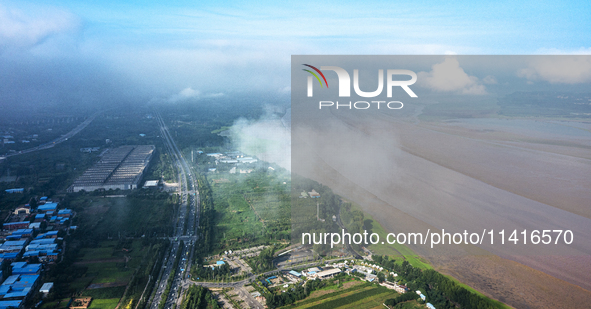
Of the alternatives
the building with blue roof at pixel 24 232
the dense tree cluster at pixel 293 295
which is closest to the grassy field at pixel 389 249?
the dense tree cluster at pixel 293 295

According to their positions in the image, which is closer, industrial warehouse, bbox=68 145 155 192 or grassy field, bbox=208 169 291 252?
grassy field, bbox=208 169 291 252

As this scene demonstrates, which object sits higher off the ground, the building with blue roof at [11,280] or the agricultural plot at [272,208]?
the agricultural plot at [272,208]

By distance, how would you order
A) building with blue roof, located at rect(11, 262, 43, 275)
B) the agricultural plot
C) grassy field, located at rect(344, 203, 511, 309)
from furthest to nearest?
the agricultural plot < building with blue roof, located at rect(11, 262, 43, 275) < grassy field, located at rect(344, 203, 511, 309)

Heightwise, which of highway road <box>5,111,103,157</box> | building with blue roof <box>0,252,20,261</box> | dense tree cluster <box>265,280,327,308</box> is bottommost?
dense tree cluster <box>265,280,327,308</box>

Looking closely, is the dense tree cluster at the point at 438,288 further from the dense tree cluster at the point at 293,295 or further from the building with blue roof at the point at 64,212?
the building with blue roof at the point at 64,212

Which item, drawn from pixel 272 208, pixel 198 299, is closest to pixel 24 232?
pixel 198 299

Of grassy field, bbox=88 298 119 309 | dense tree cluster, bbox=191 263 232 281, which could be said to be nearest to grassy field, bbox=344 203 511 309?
dense tree cluster, bbox=191 263 232 281

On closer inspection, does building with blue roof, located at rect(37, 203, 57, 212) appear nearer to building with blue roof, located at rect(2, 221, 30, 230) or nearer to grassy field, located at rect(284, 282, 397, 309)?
building with blue roof, located at rect(2, 221, 30, 230)

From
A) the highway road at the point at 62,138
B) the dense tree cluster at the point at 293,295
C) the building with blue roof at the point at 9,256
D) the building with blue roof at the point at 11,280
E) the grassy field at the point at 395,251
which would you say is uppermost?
the highway road at the point at 62,138

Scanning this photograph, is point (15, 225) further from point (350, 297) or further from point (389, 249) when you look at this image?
point (389, 249)

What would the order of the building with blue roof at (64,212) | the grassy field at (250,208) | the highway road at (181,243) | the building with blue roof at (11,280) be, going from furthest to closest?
the building with blue roof at (64,212) → the grassy field at (250,208) → the building with blue roof at (11,280) → the highway road at (181,243)
